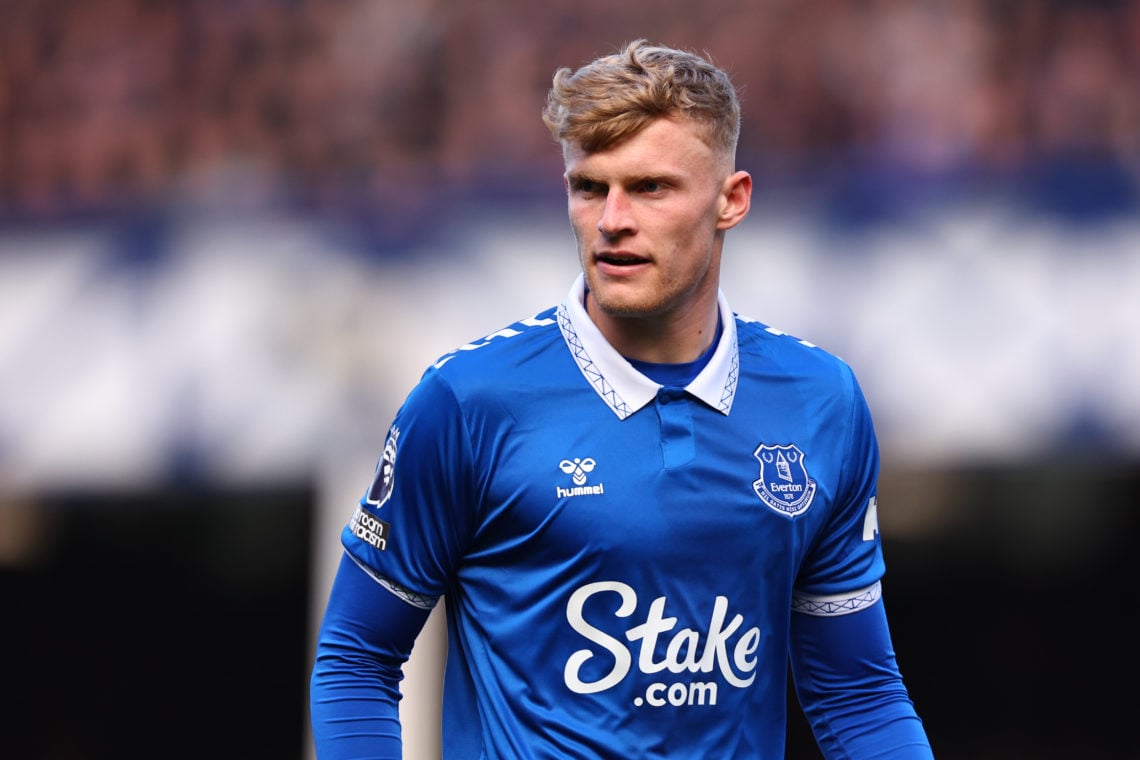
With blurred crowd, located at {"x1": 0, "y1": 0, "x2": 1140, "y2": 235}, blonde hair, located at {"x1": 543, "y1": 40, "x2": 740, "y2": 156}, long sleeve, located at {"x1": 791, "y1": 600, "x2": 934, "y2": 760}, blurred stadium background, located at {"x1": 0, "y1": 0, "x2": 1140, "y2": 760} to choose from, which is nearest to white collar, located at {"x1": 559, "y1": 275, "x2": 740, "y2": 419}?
blonde hair, located at {"x1": 543, "y1": 40, "x2": 740, "y2": 156}

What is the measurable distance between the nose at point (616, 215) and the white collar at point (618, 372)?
0.61 ft

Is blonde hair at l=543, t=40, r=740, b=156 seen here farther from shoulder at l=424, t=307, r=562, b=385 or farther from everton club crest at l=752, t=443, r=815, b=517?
everton club crest at l=752, t=443, r=815, b=517

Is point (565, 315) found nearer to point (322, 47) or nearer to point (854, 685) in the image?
point (854, 685)

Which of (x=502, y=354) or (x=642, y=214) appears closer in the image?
(x=642, y=214)

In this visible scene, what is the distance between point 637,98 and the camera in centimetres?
237

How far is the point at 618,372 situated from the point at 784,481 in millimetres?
312

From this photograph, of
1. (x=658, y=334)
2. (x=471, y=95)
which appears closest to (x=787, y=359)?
(x=658, y=334)

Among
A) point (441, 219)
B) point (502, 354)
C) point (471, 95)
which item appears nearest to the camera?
point (502, 354)

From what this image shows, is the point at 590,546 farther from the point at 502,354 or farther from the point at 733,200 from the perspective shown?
the point at 733,200

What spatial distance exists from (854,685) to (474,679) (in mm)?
656

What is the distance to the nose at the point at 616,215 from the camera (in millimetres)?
2338

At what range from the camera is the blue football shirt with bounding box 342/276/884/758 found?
2.36 m

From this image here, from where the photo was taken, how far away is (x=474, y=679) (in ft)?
8.09

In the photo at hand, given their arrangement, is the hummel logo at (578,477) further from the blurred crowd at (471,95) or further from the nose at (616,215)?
the blurred crowd at (471,95)
